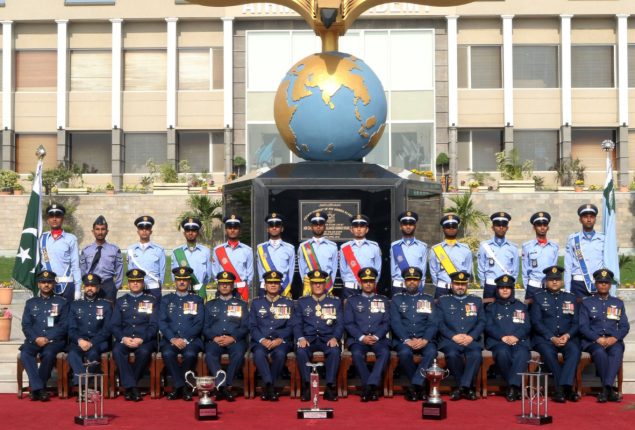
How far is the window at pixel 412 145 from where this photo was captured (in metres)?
40.1

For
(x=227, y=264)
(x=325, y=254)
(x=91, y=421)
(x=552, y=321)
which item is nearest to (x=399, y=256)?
(x=325, y=254)

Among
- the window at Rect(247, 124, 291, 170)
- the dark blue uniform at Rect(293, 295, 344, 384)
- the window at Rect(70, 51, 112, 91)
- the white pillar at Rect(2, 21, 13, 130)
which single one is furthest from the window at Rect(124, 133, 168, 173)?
the dark blue uniform at Rect(293, 295, 344, 384)

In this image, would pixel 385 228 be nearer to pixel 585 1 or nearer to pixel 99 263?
pixel 99 263

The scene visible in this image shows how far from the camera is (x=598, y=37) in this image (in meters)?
41.0

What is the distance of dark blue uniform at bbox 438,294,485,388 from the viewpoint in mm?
12484

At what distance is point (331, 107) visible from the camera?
1409 centimetres

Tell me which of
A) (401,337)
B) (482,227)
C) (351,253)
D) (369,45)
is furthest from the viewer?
(369,45)

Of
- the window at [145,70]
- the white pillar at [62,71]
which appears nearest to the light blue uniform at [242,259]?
the window at [145,70]

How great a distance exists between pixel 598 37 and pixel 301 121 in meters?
29.1

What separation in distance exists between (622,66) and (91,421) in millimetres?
33129

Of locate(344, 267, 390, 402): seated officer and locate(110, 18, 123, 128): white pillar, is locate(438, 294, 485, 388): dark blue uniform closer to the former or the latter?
locate(344, 267, 390, 402): seated officer

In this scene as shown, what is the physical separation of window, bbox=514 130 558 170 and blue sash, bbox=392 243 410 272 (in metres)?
28.2

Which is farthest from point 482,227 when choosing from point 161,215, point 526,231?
point 161,215

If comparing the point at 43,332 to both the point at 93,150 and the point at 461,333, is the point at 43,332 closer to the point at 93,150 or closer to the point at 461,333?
the point at 461,333
